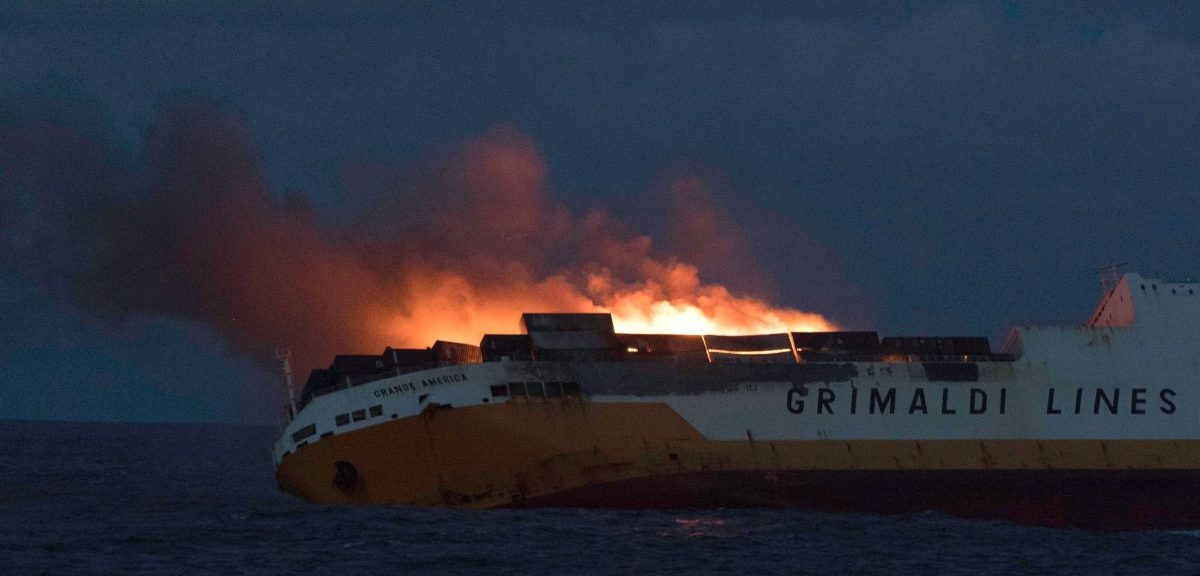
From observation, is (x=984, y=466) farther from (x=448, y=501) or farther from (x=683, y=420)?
(x=448, y=501)

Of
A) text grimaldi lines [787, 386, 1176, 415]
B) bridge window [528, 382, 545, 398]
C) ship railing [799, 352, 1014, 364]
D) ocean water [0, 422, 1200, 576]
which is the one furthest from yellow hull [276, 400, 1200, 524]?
ship railing [799, 352, 1014, 364]

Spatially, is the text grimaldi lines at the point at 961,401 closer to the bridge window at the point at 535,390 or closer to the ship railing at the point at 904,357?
the ship railing at the point at 904,357

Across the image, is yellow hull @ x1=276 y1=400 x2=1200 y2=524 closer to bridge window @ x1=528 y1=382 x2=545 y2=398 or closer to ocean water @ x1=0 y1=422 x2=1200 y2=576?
bridge window @ x1=528 y1=382 x2=545 y2=398

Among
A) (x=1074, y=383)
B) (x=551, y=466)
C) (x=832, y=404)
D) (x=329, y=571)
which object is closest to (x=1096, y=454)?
(x=1074, y=383)

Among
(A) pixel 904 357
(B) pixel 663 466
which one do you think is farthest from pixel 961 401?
(B) pixel 663 466

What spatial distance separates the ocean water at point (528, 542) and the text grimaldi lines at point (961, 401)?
12.3ft

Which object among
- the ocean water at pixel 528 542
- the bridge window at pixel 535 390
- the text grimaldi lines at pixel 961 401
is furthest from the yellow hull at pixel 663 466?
the text grimaldi lines at pixel 961 401

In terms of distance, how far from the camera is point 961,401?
4841cm

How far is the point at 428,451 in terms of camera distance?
44188mm

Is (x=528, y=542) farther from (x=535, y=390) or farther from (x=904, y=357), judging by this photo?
(x=904, y=357)

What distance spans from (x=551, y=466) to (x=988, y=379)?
15.6m

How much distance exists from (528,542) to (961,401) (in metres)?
17.5

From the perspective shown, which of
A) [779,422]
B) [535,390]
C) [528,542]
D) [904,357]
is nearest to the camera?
[528,542]

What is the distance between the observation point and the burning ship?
4438 cm
